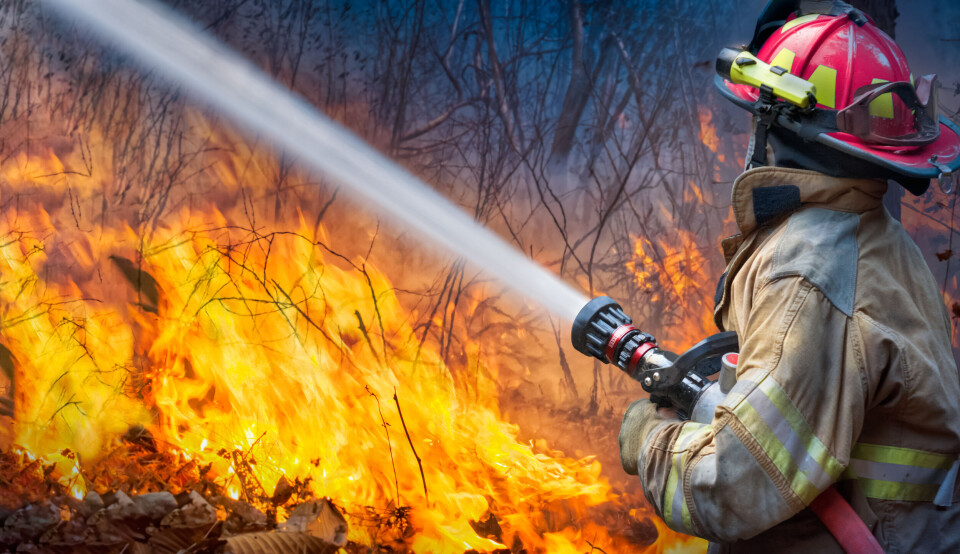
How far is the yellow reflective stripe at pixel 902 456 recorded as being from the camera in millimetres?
1820

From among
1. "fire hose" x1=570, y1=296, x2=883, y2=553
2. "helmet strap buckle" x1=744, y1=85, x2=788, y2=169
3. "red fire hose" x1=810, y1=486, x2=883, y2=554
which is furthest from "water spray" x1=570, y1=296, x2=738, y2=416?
"helmet strap buckle" x1=744, y1=85, x2=788, y2=169

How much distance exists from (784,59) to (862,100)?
257 mm

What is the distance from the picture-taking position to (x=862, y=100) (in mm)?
1865

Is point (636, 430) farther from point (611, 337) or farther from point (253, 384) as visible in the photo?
point (253, 384)

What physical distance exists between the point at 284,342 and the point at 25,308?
171 centimetres

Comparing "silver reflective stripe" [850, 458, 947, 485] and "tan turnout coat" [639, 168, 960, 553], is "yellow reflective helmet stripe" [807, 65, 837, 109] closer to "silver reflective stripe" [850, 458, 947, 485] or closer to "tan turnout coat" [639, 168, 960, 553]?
"tan turnout coat" [639, 168, 960, 553]

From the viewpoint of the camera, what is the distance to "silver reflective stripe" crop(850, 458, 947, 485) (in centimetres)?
182

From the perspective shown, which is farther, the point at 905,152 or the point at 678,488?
the point at 905,152

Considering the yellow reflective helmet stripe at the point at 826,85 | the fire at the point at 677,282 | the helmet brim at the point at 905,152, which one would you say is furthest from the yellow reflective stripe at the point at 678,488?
the fire at the point at 677,282

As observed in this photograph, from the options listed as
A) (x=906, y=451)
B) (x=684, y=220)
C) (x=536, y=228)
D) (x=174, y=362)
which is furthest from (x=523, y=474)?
(x=906, y=451)

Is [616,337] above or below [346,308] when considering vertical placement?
below

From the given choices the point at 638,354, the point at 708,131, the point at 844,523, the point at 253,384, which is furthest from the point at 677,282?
the point at 253,384

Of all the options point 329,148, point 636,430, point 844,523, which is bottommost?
point 844,523

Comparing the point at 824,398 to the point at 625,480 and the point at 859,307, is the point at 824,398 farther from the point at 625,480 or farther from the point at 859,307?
the point at 625,480
